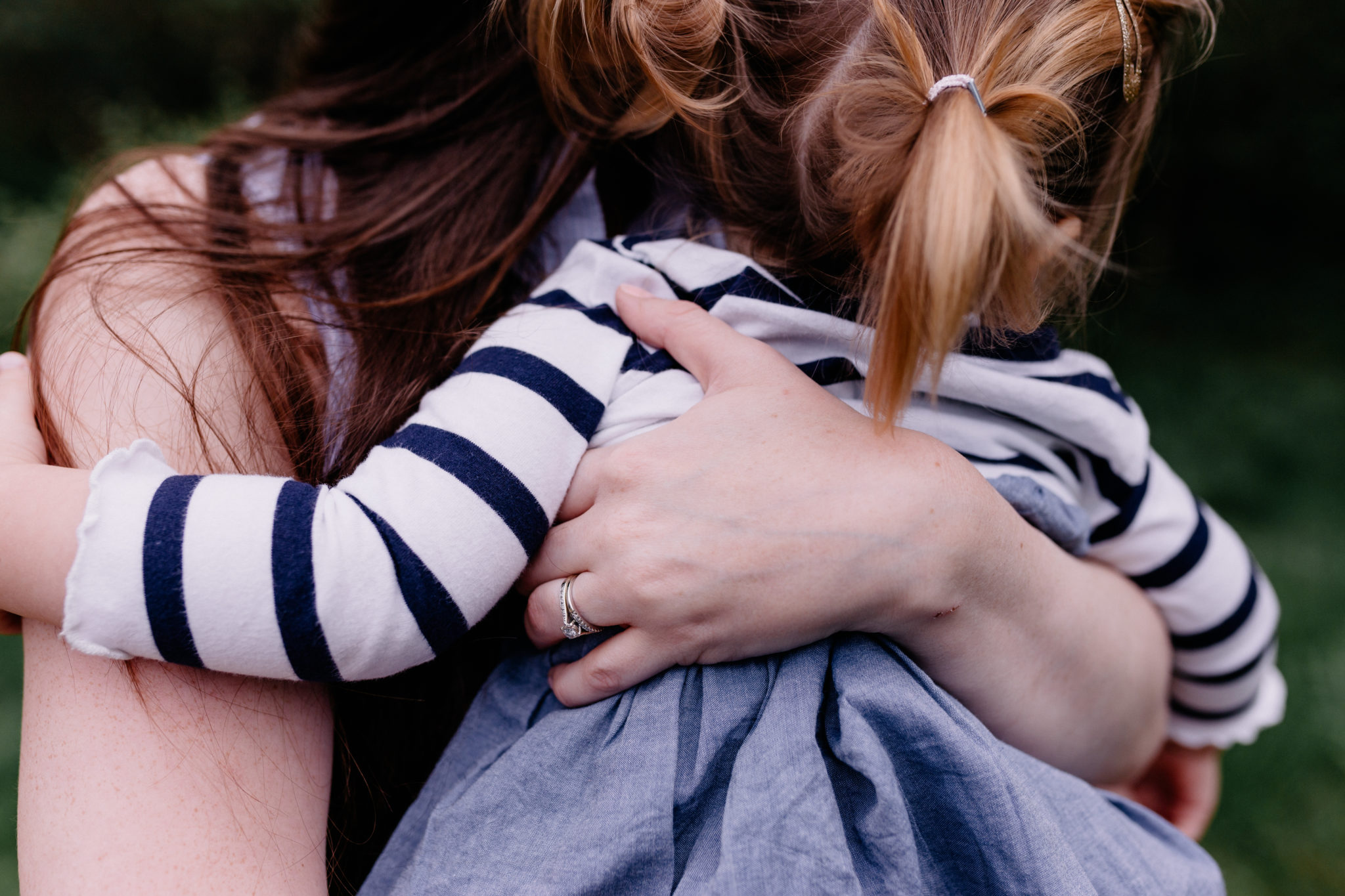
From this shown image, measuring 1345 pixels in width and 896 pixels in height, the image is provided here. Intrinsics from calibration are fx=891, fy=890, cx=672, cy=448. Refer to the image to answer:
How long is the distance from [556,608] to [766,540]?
0.72ft

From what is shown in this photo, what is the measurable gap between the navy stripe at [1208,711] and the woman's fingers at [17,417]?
5.06 ft

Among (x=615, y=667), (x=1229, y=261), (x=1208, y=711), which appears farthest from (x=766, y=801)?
(x=1229, y=261)

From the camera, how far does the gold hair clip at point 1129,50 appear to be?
2.82ft

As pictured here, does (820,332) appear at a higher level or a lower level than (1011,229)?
lower

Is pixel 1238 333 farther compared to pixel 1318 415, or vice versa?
pixel 1238 333

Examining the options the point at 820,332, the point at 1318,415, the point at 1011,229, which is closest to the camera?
the point at 1011,229

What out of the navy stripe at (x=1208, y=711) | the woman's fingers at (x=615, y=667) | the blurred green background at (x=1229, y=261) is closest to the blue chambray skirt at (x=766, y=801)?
the woman's fingers at (x=615, y=667)

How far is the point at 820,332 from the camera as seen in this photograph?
0.94 m

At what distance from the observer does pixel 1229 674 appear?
1.32 meters

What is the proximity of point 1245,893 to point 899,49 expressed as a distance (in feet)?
7.19

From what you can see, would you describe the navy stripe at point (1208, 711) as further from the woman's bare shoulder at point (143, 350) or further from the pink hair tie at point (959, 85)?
the woman's bare shoulder at point (143, 350)

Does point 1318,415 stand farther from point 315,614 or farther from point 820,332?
point 315,614

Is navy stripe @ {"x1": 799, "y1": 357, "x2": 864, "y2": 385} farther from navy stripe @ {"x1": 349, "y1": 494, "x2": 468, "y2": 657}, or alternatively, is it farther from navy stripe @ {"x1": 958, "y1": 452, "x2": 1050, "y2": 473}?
navy stripe @ {"x1": 349, "y1": 494, "x2": 468, "y2": 657}

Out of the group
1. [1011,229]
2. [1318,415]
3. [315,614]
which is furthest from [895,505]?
[1318,415]
